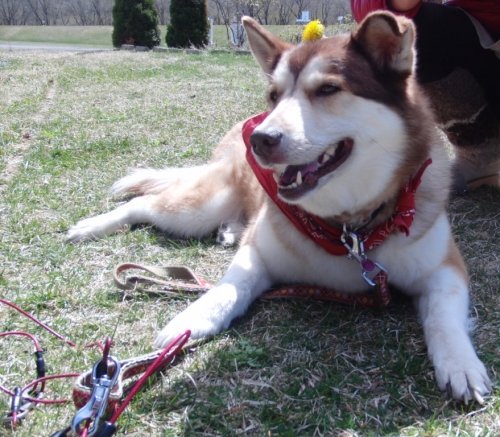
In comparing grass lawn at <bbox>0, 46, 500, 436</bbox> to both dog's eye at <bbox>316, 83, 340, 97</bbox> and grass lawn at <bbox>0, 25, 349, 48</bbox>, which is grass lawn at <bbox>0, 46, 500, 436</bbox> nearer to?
dog's eye at <bbox>316, 83, 340, 97</bbox>

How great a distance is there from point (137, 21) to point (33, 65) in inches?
269

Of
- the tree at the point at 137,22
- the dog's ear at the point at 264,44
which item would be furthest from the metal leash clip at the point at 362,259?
the tree at the point at 137,22

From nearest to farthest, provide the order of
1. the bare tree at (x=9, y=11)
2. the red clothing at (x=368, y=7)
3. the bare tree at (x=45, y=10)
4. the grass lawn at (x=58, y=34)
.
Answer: the red clothing at (x=368, y=7) < the grass lawn at (x=58, y=34) < the bare tree at (x=9, y=11) < the bare tree at (x=45, y=10)

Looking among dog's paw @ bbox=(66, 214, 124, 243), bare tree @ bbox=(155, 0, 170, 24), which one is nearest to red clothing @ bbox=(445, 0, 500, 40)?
dog's paw @ bbox=(66, 214, 124, 243)

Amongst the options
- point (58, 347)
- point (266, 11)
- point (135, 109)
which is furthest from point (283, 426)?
point (266, 11)

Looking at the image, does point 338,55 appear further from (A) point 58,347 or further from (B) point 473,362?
(A) point 58,347

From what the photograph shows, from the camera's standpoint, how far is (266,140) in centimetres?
183

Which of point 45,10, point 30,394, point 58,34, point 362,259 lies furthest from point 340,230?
point 45,10

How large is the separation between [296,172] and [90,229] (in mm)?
1415

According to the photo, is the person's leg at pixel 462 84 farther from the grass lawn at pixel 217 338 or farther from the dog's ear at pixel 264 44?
the dog's ear at pixel 264 44

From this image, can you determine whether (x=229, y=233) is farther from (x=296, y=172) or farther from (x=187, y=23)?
(x=187, y=23)

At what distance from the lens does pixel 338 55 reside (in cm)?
206

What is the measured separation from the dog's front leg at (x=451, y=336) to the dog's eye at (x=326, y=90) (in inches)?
30.8

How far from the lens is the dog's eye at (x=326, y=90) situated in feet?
6.54
